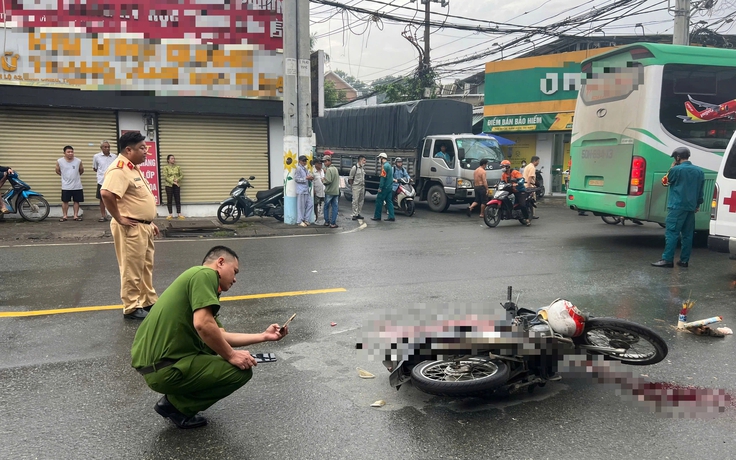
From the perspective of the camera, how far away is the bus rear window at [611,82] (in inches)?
393

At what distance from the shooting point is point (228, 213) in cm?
1372

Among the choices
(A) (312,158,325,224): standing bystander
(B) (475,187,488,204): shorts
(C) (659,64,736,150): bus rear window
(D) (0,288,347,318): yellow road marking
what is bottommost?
(D) (0,288,347,318): yellow road marking

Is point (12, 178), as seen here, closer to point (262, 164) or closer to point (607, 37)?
point (262, 164)

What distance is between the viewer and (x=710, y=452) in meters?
3.41

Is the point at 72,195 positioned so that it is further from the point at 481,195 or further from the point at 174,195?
the point at 481,195

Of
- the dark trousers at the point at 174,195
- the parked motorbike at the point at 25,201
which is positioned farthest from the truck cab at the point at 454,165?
the parked motorbike at the point at 25,201

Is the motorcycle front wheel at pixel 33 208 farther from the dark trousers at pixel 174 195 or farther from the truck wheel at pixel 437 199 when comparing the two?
the truck wheel at pixel 437 199

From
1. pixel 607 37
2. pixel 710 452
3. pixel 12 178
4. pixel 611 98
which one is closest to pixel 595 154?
pixel 611 98

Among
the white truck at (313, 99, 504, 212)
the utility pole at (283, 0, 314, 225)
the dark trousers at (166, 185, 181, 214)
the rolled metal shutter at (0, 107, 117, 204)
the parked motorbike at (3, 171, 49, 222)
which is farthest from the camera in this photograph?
the white truck at (313, 99, 504, 212)

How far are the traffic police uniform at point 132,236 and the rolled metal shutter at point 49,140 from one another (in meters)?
9.15

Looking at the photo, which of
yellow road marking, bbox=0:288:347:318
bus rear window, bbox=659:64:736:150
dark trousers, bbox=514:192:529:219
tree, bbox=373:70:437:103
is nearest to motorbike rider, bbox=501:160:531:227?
dark trousers, bbox=514:192:529:219

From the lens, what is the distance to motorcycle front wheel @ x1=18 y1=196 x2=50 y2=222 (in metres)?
12.7

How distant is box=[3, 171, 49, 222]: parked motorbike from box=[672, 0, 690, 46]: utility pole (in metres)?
16.8

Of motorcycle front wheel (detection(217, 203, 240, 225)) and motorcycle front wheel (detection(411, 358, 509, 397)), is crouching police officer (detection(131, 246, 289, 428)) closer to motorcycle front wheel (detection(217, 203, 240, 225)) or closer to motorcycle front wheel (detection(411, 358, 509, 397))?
motorcycle front wheel (detection(411, 358, 509, 397))
